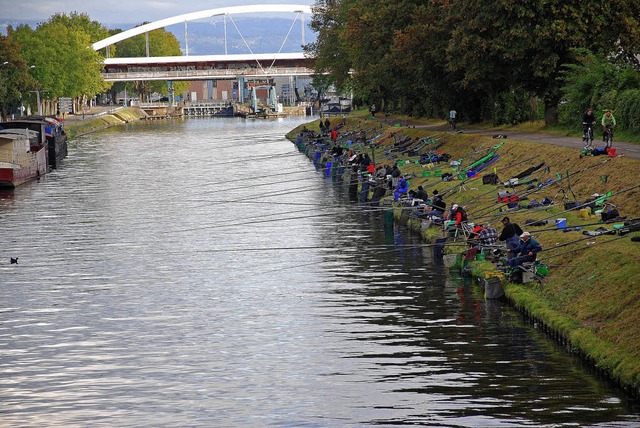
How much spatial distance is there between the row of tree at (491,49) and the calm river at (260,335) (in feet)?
57.2

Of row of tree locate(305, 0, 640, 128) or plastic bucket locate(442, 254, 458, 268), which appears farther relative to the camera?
row of tree locate(305, 0, 640, 128)

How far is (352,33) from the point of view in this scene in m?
112

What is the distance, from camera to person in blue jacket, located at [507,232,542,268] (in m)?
36.3

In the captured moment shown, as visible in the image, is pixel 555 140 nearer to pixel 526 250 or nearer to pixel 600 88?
pixel 600 88

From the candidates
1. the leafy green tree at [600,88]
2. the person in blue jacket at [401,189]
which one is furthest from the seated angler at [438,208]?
the leafy green tree at [600,88]

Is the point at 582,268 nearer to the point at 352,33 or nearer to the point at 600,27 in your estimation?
the point at 600,27

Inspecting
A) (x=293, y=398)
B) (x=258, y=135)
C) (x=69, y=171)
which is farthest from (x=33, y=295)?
(x=258, y=135)

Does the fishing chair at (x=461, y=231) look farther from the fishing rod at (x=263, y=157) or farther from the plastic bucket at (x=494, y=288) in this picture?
the fishing rod at (x=263, y=157)

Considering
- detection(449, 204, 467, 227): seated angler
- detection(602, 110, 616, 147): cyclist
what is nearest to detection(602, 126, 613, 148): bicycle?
detection(602, 110, 616, 147): cyclist

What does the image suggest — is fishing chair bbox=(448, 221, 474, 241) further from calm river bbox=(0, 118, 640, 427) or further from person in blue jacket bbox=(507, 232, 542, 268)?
person in blue jacket bbox=(507, 232, 542, 268)

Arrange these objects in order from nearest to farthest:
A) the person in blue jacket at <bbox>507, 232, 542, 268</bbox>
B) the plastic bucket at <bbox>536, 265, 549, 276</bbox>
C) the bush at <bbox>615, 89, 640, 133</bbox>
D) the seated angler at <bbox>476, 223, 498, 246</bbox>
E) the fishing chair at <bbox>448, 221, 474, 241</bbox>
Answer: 1. the plastic bucket at <bbox>536, 265, 549, 276</bbox>
2. the person in blue jacket at <bbox>507, 232, 542, 268</bbox>
3. the seated angler at <bbox>476, 223, 498, 246</bbox>
4. the fishing chair at <bbox>448, 221, 474, 241</bbox>
5. the bush at <bbox>615, 89, 640, 133</bbox>

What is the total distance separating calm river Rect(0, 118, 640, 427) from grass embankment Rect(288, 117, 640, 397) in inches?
29.0

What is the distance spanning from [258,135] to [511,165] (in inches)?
3963

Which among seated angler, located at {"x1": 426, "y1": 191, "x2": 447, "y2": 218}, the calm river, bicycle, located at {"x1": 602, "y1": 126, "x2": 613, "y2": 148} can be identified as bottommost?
the calm river
